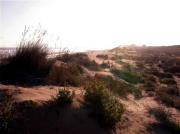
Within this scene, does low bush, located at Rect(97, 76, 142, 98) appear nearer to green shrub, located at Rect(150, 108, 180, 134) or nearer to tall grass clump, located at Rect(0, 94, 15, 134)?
green shrub, located at Rect(150, 108, 180, 134)

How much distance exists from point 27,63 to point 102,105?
3.72m

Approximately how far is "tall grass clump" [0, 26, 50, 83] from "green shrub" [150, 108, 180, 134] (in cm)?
415

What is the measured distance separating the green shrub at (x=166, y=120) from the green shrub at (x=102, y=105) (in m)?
1.87

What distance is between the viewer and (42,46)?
34.9 feet

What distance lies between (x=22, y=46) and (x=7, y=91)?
3.35 m

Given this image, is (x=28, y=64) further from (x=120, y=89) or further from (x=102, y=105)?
(x=120, y=89)

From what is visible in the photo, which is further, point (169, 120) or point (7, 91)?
point (169, 120)

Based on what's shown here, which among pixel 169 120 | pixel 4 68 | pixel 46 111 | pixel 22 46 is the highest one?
pixel 22 46

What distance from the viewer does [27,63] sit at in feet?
33.2

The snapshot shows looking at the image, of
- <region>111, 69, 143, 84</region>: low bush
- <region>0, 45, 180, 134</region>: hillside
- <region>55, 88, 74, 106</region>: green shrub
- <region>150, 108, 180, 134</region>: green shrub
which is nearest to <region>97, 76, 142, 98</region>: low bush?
<region>0, 45, 180, 134</region>: hillside

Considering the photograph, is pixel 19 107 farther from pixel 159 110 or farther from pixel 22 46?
pixel 159 110

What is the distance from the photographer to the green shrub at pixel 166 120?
28.7 ft

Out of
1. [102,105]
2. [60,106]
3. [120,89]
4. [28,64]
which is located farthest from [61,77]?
[60,106]

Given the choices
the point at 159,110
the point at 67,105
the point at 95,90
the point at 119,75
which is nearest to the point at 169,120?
the point at 159,110
